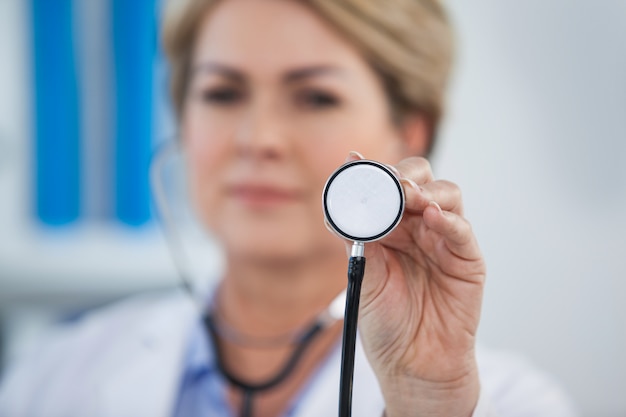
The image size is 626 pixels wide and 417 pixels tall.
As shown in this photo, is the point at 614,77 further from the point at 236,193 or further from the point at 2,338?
the point at 2,338

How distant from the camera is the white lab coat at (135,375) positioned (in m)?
0.75

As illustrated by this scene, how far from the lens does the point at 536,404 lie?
72cm

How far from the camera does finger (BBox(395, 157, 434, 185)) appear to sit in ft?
1.57

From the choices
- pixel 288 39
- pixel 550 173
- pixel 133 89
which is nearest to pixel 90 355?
pixel 288 39

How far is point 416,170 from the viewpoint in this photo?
488 millimetres

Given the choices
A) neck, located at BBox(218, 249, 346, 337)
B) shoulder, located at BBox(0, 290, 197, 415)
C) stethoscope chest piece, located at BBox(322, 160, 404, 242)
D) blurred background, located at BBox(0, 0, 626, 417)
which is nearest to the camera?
stethoscope chest piece, located at BBox(322, 160, 404, 242)

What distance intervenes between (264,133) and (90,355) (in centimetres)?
52

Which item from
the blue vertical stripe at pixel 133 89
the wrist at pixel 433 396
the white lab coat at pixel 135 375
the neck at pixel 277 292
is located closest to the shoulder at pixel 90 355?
the white lab coat at pixel 135 375

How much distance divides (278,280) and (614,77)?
478 millimetres

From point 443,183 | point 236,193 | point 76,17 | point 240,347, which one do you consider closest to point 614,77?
point 443,183

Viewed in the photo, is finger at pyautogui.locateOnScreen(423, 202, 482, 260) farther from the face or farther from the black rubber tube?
the face

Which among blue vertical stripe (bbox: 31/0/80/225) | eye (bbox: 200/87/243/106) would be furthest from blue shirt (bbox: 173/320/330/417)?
blue vertical stripe (bbox: 31/0/80/225)

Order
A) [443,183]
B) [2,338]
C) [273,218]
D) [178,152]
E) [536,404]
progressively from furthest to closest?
[2,338] → [178,152] → [273,218] → [536,404] → [443,183]

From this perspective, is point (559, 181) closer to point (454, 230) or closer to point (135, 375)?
point (454, 230)
